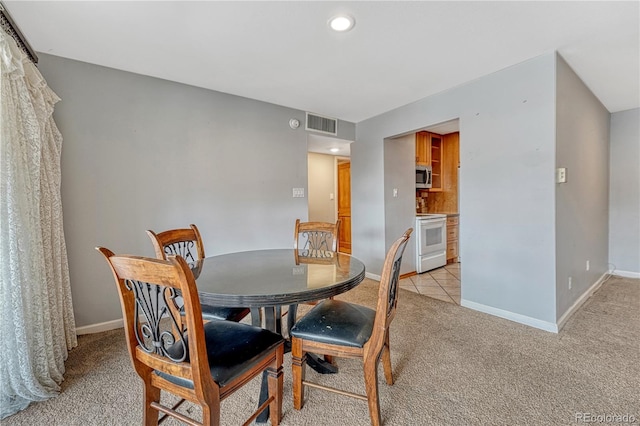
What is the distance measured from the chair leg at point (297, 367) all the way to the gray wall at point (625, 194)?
194 inches

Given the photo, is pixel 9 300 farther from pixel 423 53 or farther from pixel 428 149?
pixel 428 149

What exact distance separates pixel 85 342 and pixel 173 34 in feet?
8.00

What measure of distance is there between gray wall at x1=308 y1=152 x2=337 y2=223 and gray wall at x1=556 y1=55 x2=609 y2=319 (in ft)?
13.0

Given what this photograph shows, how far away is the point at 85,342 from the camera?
7.27 feet

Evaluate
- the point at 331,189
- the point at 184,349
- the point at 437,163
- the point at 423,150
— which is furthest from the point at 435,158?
the point at 184,349

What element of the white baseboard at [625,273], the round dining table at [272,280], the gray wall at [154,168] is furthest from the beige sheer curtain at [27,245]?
the white baseboard at [625,273]

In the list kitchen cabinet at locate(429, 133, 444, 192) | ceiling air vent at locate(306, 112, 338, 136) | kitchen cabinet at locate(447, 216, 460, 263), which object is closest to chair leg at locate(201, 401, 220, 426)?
ceiling air vent at locate(306, 112, 338, 136)

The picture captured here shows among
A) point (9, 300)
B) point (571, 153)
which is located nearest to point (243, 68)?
point (9, 300)

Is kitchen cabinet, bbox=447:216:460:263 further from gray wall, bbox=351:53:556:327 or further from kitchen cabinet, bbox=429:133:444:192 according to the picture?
gray wall, bbox=351:53:556:327

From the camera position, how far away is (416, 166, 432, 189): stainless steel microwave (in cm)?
450

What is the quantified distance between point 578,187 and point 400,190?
6.16 ft

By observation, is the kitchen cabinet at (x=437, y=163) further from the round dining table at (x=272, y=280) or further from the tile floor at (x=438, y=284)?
the round dining table at (x=272, y=280)

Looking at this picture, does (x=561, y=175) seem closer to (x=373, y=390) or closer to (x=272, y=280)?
(x=373, y=390)

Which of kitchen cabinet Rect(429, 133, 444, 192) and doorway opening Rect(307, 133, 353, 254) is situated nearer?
kitchen cabinet Rect(429, 133, 444, 192)
